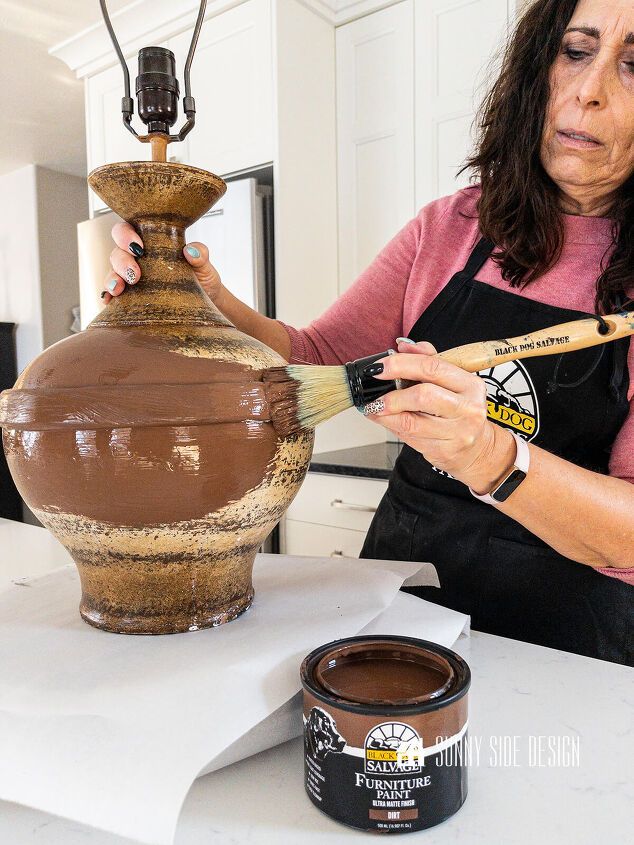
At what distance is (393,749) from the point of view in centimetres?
42

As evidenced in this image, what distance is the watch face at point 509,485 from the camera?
→ 70 cm

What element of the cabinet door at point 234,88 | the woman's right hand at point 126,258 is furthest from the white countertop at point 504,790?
the cabinet door at point 234,88

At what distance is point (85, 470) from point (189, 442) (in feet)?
0.29

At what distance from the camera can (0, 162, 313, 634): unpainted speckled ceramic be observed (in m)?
0.55

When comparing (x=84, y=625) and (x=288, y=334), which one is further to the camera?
(x=288, y=334)

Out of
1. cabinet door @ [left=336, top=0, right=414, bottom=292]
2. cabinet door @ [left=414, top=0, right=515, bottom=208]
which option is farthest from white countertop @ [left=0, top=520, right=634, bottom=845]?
cabinet door @ [left=336, top=0, right=414, bottom=292]

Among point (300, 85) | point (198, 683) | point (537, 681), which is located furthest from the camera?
point (300, 85)

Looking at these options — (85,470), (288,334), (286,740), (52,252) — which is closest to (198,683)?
(286,740)

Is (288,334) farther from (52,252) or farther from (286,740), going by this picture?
(52,252)

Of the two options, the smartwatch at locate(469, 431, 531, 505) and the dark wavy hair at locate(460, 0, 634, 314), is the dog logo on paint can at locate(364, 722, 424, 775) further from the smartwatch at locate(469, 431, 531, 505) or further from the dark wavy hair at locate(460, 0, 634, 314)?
the dark wavy hair at locate(460, 0, 634, 314)

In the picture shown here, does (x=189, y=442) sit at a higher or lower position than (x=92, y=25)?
lower

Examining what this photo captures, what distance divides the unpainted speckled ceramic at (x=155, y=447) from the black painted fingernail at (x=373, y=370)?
91mm

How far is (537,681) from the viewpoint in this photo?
61 centimetres

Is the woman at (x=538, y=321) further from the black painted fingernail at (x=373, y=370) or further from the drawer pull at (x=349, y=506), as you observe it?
the drawer pull at (x=349, y=506)
